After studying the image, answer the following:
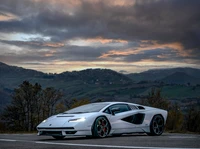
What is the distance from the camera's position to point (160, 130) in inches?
585

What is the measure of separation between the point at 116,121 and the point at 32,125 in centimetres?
5326

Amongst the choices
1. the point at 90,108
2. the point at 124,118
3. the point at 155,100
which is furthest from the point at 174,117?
the point at 90,108

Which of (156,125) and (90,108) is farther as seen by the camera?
(156,125)

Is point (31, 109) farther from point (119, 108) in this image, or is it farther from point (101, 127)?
point (101, 127)

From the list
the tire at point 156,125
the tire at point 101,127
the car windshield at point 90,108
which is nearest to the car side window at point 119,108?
the car windshield at point 90,108

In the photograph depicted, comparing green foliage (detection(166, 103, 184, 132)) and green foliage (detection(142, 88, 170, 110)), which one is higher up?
green foliage (detection(142, 88, 170, 110))

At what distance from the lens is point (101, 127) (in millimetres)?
12789

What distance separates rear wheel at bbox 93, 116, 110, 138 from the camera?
492 inches

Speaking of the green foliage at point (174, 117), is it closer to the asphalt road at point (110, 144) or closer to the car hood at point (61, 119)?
the car hood at point (61, 119)

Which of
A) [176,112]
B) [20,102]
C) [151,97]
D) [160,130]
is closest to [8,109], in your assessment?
[20,102]

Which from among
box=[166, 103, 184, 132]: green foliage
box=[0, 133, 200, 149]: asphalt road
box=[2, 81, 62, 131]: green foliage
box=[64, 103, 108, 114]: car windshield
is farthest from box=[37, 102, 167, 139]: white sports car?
box=[166, 103, 184, 132]: green foliage

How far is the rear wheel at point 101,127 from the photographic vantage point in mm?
12508

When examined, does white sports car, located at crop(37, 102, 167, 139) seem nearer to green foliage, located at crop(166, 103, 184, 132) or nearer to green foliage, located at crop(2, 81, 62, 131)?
green foliage, located at crop(2, 81, 62, 131)

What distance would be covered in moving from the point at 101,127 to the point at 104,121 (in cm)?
28
